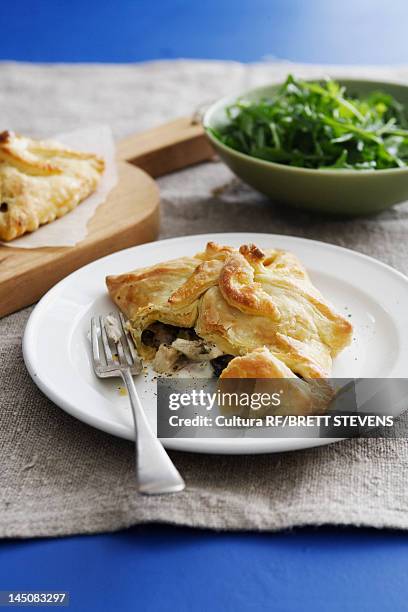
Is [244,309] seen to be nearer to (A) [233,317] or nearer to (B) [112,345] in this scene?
(A) [233,317]

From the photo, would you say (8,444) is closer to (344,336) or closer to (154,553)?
(154,553)

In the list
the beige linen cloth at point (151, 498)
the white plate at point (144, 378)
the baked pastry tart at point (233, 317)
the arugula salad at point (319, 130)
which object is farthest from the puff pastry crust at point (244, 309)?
the arugula salad at point (319, 130)

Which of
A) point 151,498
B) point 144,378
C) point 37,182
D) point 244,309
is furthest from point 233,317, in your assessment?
point 37,182

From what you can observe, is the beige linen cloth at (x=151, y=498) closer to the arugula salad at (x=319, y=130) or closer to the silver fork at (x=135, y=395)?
the silver fork at (x=135, y=395)

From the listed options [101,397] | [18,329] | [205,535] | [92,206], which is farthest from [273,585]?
[92,206]

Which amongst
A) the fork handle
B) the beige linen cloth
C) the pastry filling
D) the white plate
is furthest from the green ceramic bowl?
the fork handle

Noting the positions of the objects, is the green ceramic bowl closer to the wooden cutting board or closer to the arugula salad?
the arugula salad
